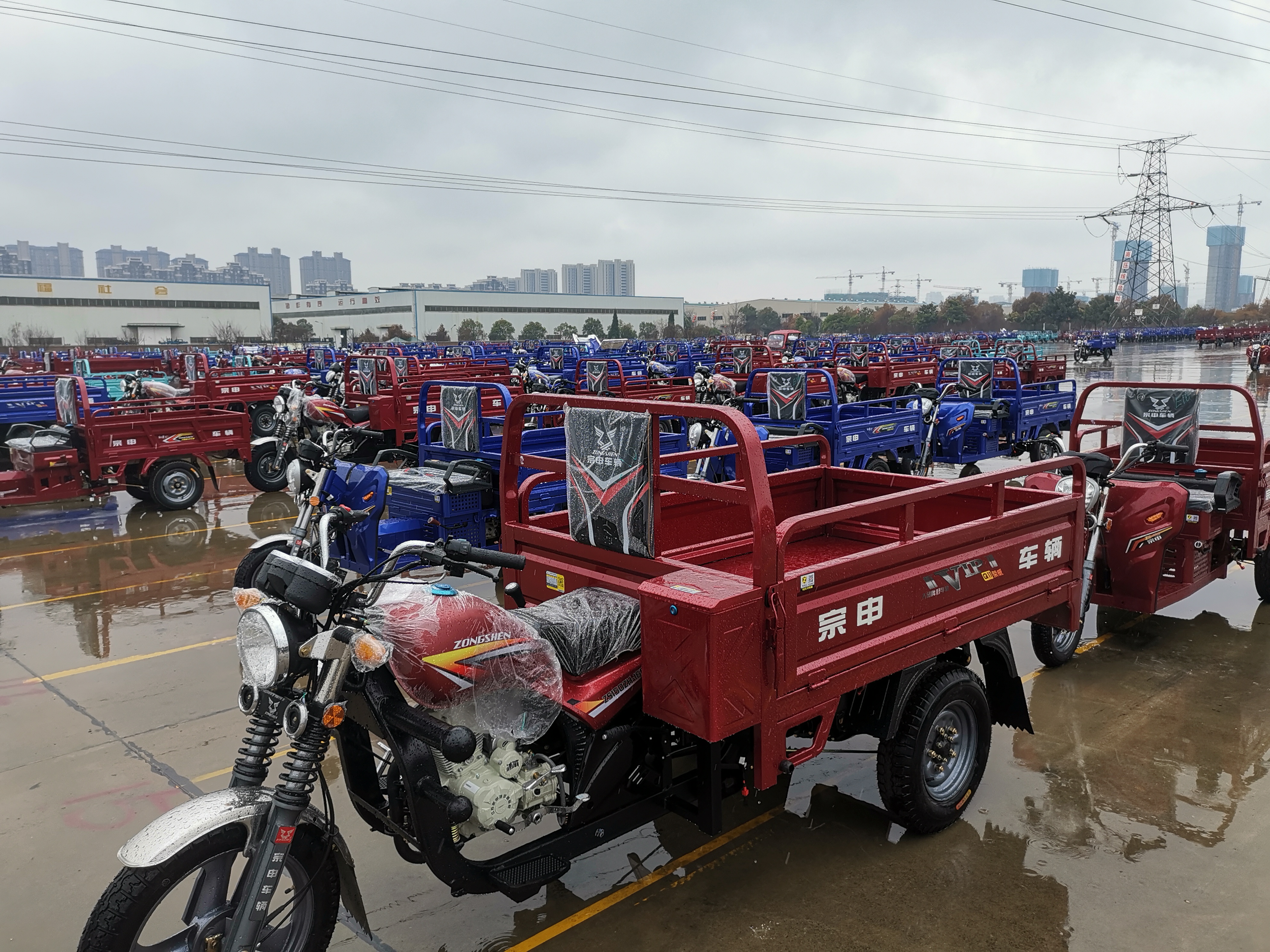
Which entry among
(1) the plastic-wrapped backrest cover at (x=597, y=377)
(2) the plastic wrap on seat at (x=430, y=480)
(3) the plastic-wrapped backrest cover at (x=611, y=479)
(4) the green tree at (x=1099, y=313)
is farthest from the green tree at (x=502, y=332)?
(3) the plastic-wrapped backrest cover at (x=611, y=479)

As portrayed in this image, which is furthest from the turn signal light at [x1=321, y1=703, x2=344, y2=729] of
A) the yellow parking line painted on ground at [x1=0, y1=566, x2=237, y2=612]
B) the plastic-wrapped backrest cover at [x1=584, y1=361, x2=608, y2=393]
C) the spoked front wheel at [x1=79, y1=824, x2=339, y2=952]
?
the plastic-wrapped backrest cover at [x1=584, y1=361, x2=608, y2=393]

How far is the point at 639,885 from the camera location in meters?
3.74

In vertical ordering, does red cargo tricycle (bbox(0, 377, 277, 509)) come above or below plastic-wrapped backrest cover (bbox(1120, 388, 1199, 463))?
below

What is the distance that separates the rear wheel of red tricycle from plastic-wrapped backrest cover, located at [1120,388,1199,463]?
3842 mm

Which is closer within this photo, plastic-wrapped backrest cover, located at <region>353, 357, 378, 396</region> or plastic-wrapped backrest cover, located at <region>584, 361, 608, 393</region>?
plastic-wrapped backrest cover, located at <region>353, 357, 378, 396</region>

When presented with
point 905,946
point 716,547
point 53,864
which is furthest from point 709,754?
point 53,864

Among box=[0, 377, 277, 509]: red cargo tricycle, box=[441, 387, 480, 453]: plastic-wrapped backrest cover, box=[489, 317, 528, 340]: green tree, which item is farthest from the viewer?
box=[489, 317, 528, 340]: green tree

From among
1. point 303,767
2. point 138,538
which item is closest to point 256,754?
point 303,767

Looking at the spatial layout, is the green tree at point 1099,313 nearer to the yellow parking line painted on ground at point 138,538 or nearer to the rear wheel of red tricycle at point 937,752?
the yellow parking line painted on ground at point 138,538

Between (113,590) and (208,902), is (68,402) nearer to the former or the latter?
(113,590)

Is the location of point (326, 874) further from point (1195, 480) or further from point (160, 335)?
point (160, 335)

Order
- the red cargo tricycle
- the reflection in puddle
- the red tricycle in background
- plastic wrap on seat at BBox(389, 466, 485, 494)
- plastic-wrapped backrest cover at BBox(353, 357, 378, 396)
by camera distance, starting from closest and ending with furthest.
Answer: the reflection in puddle → the red tricycle in background → plastic wrap on seat at BBox(389, 466, 485, 494) → the red cargo tricycle → plastic-wrapped backrest cover at BBox(353, 357, 378, 396)

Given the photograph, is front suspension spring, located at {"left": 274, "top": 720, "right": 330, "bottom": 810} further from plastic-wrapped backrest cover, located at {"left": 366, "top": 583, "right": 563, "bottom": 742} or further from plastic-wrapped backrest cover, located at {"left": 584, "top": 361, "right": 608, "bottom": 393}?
plastic-wrapped backrest cover, located at {"left": 584, "top": 361, "right": 608, "bottom": 393}

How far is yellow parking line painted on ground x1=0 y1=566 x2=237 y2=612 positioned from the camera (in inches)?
309
